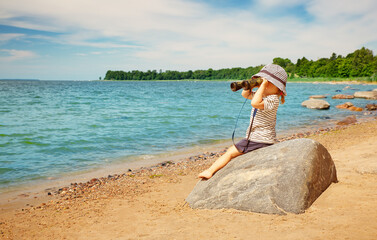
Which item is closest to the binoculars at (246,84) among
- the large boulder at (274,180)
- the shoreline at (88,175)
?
the large boulder at (274,180)

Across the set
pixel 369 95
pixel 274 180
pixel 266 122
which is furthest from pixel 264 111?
pixel 369 95

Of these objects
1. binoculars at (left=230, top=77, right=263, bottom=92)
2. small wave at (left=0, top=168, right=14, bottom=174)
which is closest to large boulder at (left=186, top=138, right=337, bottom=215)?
binoculars at (left=230, top=77, right=263, bottom=92)

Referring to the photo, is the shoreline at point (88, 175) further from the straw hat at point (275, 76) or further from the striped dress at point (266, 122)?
the straw hat at point (275, 76)

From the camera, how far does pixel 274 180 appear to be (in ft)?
13.8

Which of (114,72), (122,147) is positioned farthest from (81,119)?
(114,72)

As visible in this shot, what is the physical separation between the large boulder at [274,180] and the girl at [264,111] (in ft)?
0.61

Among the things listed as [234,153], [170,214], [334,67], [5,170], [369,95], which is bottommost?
[5,170]

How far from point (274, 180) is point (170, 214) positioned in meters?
1.84

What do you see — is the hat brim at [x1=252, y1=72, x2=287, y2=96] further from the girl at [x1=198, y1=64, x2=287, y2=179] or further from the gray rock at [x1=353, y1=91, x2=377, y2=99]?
the gray rock at [x1=353, y1=91, x2=377, y2=99]

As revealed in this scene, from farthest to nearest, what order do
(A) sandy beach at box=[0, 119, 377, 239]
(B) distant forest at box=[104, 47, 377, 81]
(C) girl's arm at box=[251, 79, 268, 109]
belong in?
1. (B) distant forest at box=[104, 47, 377, 81]
2. (C) girl's arm at box=[251, 79, 268, 109]
3. (A) sandy beach at box=[0, 119, 377, 239]

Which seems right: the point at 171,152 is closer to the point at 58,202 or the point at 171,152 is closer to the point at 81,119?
the point at 58,202

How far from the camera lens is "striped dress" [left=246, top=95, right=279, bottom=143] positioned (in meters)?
4.61

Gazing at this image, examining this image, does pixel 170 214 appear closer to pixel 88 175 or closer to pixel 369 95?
pixel 88 175

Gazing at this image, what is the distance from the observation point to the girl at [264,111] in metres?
4.60
